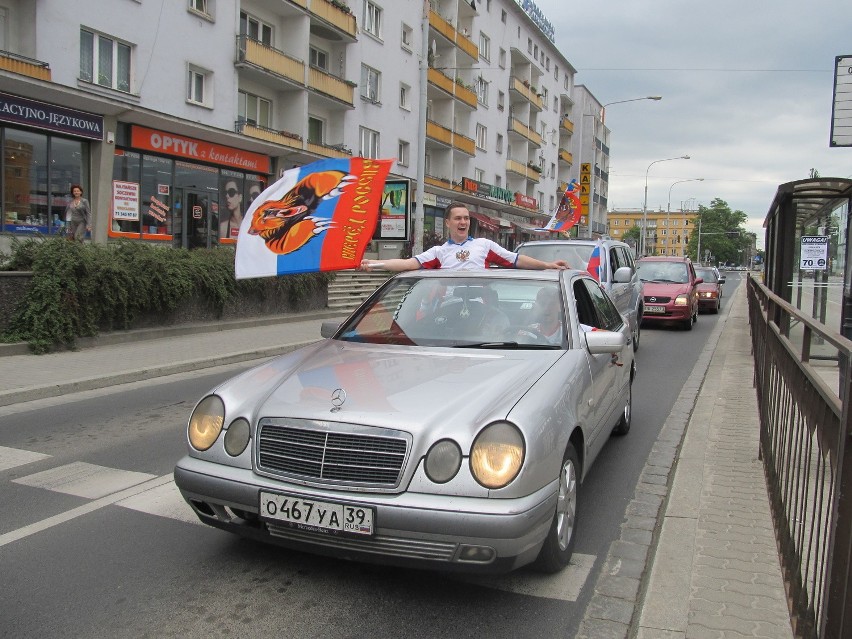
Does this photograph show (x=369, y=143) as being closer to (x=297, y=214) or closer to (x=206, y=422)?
(x=297, y=214)

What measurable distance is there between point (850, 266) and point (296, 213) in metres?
6.99

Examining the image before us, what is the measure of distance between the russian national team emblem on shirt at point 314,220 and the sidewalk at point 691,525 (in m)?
2.67

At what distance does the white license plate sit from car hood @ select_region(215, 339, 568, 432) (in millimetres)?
357

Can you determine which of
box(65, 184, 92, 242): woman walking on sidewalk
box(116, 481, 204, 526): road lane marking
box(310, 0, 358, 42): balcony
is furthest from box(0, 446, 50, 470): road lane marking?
box(310, 0, 358, 42): balcony

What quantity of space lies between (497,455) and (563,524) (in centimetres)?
85

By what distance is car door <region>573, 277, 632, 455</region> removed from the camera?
4.38 m

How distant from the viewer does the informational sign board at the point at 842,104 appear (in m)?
8.27

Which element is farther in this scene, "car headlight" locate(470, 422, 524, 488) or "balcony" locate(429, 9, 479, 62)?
"balcony" locate(429, 9, 479, 62)

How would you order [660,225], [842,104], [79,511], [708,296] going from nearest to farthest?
[79,511]
[842,104]
[708,296]
[660,225]

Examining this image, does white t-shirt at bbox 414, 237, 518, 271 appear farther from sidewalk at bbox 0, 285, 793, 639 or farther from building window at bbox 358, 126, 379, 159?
building window at bbox 358, 126, 379, 159

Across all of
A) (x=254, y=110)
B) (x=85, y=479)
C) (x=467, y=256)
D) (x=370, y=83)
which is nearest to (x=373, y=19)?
(x=370, y=83)

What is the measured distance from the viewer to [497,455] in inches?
118

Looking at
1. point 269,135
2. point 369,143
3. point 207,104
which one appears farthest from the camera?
point 369,143

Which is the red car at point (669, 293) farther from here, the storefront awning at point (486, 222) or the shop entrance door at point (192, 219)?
the storefront awning at point (486, 222)
